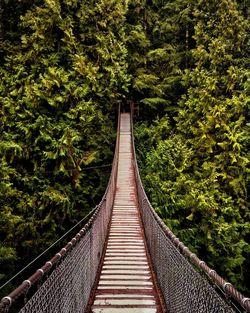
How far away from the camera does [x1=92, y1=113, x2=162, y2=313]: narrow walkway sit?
3.99m

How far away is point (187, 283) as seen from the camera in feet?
9.51

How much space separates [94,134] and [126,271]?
839 centimetres

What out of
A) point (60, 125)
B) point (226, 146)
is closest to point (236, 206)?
point (226, 146)

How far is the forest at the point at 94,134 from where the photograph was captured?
10.2m

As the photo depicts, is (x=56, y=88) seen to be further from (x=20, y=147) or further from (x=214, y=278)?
(x=214, y=278)

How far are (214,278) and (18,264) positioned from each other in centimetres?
906

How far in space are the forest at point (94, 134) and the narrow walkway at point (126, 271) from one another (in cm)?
213

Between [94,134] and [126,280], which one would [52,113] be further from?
[126,280]

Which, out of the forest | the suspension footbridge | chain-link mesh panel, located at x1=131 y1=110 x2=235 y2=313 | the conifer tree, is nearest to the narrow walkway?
the suspension footbridge

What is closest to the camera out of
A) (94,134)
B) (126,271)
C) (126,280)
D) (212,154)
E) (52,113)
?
(126,280)

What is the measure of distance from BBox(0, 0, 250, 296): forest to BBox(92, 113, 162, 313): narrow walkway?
83.8 inches

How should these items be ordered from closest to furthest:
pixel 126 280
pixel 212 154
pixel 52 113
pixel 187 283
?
pixel 187 283 < pixel 126 280 < pixel 52 113 < pixel 212 154

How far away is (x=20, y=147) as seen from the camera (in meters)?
10.0

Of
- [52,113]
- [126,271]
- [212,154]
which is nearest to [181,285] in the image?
[126,271]
